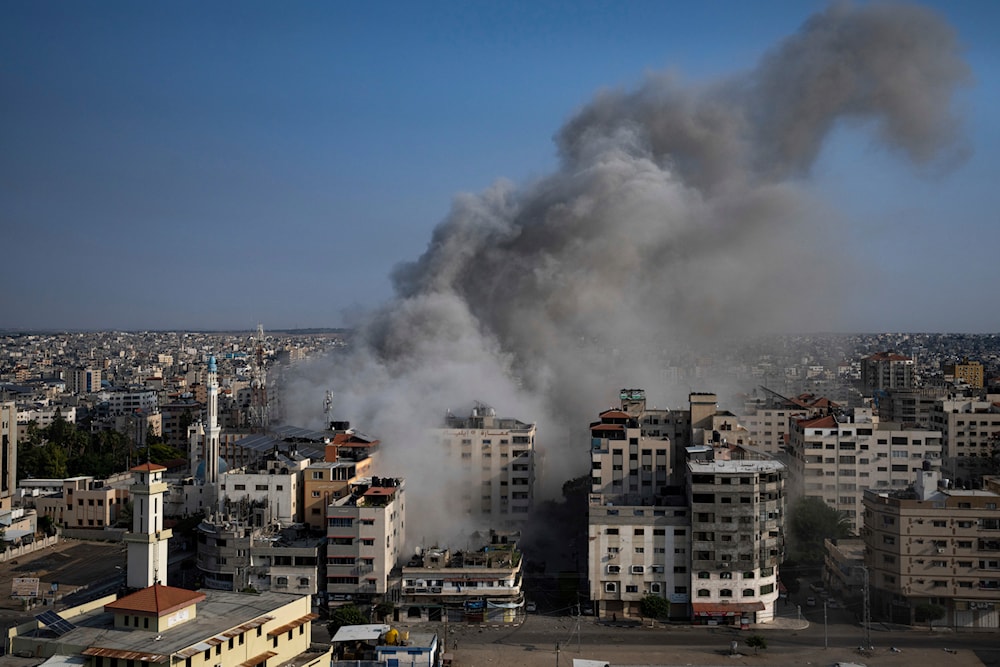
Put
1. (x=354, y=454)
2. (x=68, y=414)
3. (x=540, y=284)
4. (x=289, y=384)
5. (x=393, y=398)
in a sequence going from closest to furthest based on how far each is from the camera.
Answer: (x=354, y=454) → (x=393, y=398) → (x=289, y=384) → (x=540, y=284) → (x=68, y=414)

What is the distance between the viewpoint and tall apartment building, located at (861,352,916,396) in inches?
2297

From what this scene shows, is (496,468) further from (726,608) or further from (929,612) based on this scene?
(929,612)

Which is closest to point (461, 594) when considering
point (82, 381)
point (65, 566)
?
point (65, 566)

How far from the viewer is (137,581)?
16141 mm

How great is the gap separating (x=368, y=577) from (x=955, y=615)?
11.6m

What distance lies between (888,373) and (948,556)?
41.7m

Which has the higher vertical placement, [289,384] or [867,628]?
[289,384]

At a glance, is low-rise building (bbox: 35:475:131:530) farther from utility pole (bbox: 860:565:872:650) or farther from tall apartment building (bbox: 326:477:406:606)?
utility pole (bbox: 860:565:872:650)

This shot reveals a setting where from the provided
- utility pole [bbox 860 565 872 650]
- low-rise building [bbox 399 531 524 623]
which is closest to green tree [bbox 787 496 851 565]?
utility pole [bbox 860 565 872 650]

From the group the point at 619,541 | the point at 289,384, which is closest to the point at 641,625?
the point at 619,541

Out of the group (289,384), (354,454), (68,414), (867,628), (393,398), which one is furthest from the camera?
(68,414)

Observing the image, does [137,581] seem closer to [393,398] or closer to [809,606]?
[809,606]

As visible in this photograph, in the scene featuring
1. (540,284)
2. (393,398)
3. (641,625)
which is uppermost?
(540,284)

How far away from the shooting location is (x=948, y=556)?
19.8m
